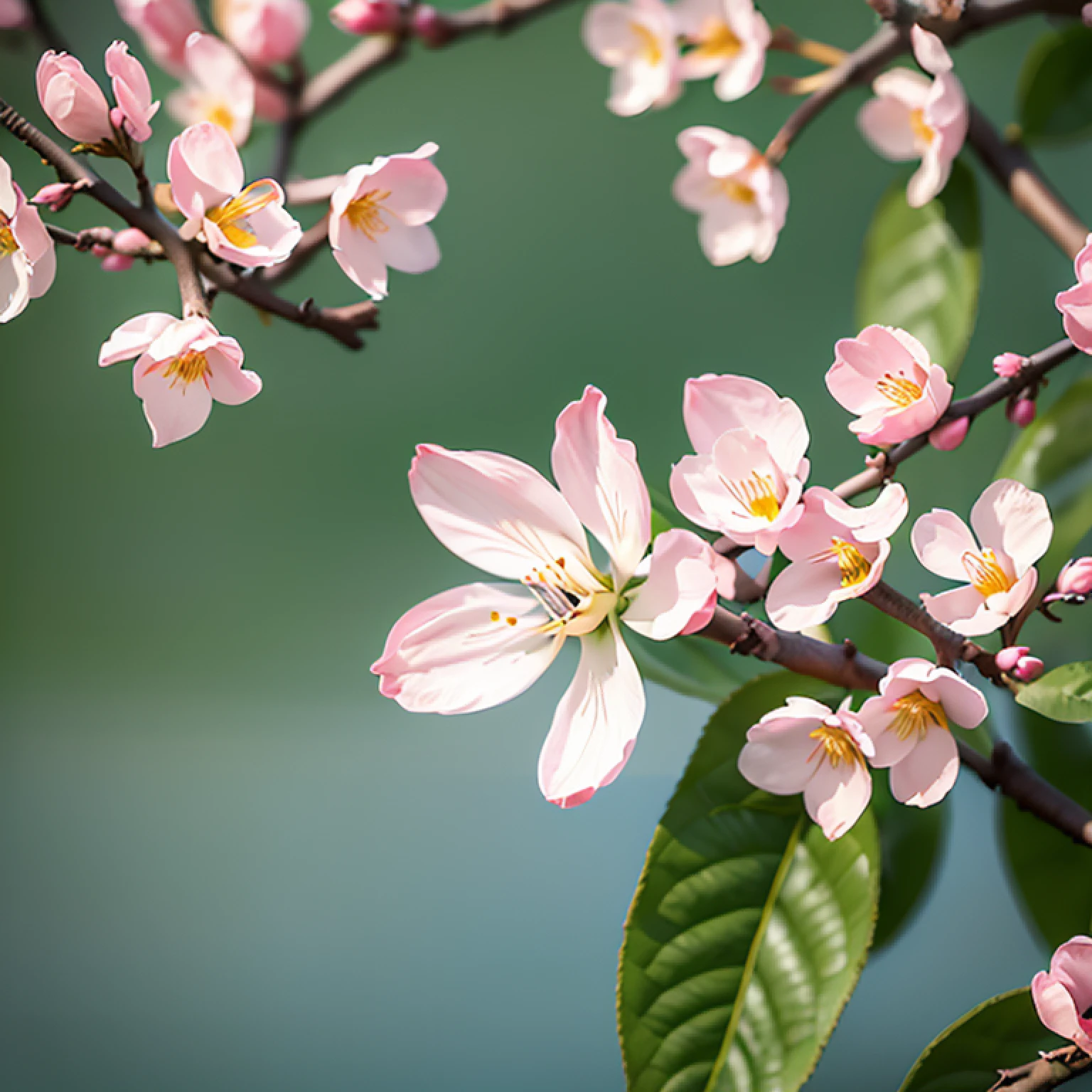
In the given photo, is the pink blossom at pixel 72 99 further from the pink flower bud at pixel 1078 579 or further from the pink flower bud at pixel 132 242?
the pink flower bud at pixel 1078 579

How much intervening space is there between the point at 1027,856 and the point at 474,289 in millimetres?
475

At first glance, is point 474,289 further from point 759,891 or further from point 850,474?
point 759,891

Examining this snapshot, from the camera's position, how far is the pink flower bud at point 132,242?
386mm

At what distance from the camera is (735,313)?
0.62 m

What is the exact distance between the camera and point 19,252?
349mm

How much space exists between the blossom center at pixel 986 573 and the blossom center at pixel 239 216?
0.93 feet

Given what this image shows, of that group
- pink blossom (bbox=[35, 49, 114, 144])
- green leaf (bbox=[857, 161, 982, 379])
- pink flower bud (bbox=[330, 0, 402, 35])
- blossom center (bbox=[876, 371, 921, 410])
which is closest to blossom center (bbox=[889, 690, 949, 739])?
blossom center (bbox=[876, 371, 921, 410])

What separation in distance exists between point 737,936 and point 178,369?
32 cm

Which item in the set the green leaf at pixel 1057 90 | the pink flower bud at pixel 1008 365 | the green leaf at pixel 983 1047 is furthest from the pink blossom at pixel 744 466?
the green leaf at pixel 1057 90

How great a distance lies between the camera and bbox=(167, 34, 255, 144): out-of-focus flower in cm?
51

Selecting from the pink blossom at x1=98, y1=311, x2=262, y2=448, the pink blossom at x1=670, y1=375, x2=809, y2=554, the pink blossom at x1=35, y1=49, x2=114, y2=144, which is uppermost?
the pink blossom at x1=35, y1=49, x2=114, y2=144

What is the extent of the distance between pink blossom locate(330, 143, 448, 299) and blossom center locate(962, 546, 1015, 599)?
0.83 ft

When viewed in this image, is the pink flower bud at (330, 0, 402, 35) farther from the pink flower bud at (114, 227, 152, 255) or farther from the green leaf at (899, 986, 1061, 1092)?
the green leaf at (899, 986, 1061, 1092)

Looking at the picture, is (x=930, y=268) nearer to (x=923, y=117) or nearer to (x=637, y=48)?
(x=923, y=117)
